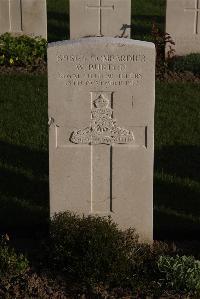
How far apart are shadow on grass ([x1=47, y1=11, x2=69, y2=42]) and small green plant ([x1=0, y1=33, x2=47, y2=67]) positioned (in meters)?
2.85

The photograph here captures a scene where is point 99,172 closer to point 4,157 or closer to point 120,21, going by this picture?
point 4,157

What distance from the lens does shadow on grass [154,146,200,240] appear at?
691cm

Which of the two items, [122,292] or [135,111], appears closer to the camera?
[122,292]

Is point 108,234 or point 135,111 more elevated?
point 135,111

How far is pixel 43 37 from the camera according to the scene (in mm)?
13344

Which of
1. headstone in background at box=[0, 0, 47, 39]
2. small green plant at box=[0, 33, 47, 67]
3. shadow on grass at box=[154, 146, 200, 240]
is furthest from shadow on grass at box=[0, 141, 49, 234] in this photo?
headstone in background at box=[0, 0, 47, 39]

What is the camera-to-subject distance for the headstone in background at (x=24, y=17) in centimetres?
1322

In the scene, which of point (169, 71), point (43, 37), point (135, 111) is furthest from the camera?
point (43, 37)

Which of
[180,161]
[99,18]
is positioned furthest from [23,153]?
[99,18]

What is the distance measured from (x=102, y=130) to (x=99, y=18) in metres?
7.37

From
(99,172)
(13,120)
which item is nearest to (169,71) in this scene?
(13,120)

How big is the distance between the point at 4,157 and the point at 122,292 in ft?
11.2

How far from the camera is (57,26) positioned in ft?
57.4

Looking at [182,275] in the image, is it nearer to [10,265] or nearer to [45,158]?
[10,265]
